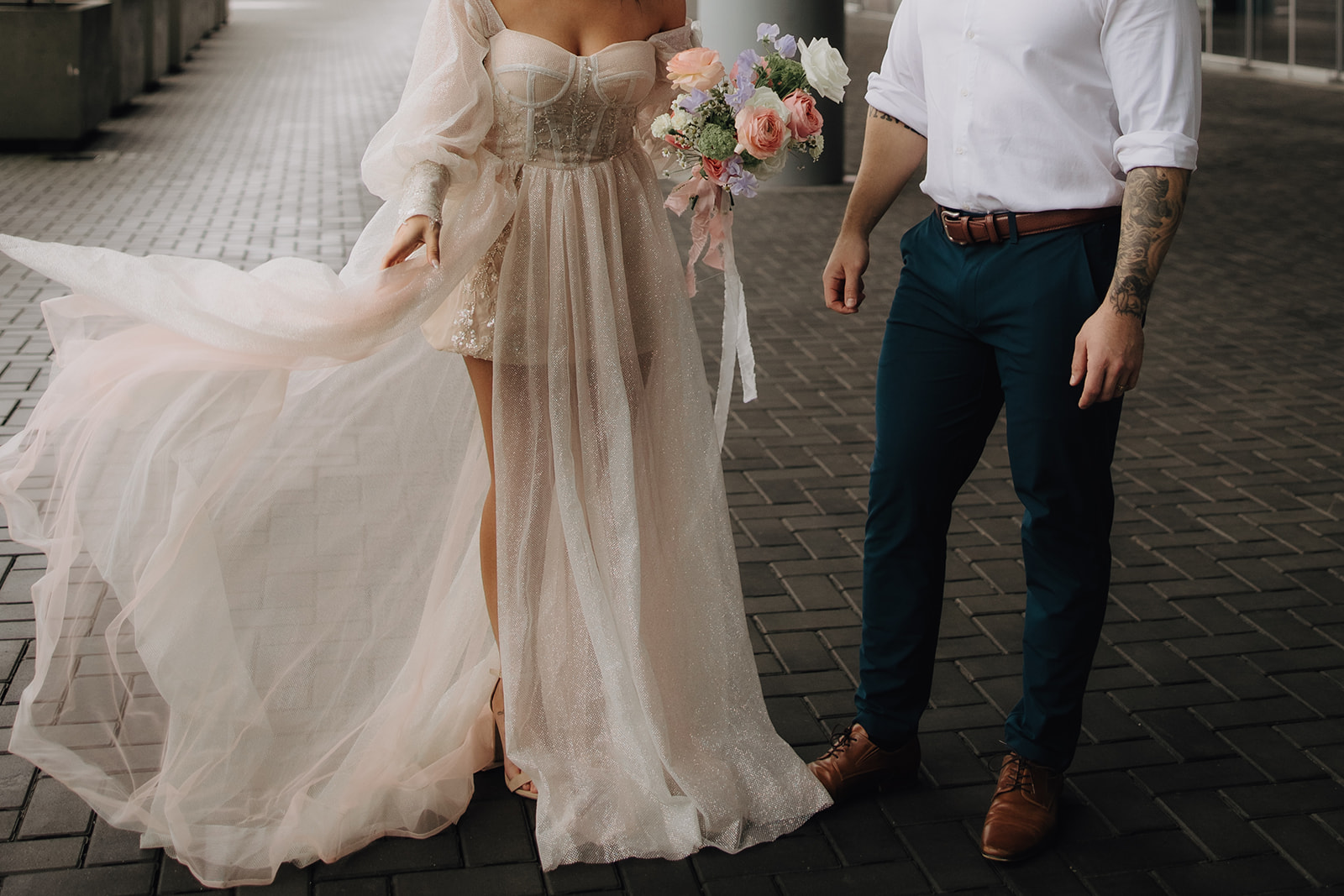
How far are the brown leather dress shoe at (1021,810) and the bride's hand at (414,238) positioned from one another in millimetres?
1721

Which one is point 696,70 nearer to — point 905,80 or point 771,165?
point 771,165

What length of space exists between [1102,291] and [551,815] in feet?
5.37

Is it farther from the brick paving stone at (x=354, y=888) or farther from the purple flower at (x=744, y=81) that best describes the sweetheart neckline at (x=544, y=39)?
the brick paving stone at (x=354, y=888)

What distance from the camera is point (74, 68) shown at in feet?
41.1

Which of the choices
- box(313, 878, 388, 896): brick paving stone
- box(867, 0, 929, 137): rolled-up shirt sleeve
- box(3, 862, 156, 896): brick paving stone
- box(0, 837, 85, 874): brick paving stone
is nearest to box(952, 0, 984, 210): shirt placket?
box(867, 0, 929, 137): rolled-up shirt sleeve

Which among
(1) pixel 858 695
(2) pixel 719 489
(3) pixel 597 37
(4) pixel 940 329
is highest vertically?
(3) pixel 597 37

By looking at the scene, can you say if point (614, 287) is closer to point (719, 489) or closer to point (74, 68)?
point (719, 489)

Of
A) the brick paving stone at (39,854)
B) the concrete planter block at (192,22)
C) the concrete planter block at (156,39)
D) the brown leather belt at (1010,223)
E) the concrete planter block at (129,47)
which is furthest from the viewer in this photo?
the concrete planter block at (192,22)

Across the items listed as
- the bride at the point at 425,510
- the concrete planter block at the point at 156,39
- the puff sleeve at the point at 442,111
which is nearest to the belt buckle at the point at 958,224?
the bride at the point at 425,510

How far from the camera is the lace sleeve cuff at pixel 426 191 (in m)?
2.82

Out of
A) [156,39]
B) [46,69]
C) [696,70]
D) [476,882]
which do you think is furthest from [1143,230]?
[156,39]

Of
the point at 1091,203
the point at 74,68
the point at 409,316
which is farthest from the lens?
the point at 74,68

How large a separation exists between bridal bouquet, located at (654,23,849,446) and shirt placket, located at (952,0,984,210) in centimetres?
26

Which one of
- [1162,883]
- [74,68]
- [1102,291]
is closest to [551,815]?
[1162,883]
